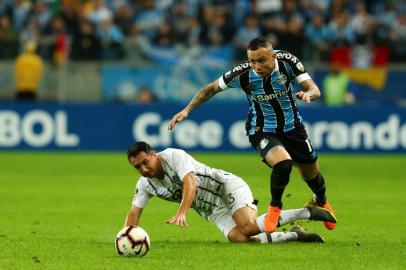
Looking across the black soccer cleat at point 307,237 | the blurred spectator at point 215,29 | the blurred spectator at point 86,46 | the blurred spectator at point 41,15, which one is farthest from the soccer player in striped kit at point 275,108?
the blurred spectator at point 41,15

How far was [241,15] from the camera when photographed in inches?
975

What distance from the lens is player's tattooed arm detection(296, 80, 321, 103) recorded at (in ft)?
30.6

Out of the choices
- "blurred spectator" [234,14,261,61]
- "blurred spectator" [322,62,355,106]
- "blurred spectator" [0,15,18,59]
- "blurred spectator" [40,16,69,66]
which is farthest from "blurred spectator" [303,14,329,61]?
"blurred spectator" [0,15,18,59]

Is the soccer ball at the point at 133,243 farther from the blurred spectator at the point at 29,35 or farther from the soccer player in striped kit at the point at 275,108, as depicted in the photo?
the blurred spectator at the point at 29,35

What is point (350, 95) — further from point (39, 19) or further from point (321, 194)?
point (321, 194)

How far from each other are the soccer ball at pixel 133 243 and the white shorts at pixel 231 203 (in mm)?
1394

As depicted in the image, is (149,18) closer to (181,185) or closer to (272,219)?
(181,185)

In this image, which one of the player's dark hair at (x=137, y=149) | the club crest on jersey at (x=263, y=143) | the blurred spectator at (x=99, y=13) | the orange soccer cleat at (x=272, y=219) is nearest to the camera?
the player's dark hair at (x=137, y=149)

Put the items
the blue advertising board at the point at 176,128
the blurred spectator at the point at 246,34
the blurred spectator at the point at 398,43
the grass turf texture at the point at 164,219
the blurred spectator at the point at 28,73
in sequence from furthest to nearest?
the blurred spectator at the point at 398,43
the blurred spectator at the point at 246,34
the blurred spectator at the point at 28,73
the blue advertising board at the point at 176,128
the grass turf texture at the point at 164,219

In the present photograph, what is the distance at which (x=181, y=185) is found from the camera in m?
9.62

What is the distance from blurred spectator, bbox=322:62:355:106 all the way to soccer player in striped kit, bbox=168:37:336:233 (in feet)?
40.2

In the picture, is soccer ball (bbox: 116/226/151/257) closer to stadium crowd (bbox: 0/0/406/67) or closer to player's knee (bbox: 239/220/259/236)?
player's knee (bbox: 239/220/259/236)

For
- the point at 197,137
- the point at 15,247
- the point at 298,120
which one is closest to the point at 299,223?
the point at 298,120

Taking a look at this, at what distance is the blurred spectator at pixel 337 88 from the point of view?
22.8m
